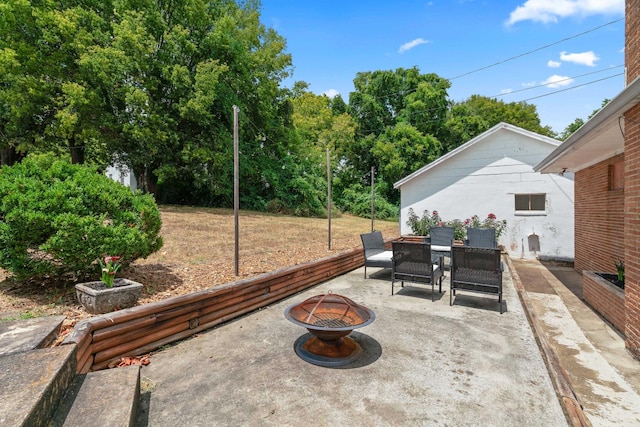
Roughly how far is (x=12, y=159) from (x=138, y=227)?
71.4 ft

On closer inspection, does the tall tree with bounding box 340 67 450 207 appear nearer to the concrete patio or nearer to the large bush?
the concrete patio

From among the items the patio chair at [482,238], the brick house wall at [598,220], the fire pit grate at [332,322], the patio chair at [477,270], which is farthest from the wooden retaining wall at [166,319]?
the brick house wall at [598,220]

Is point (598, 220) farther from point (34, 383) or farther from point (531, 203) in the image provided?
point (34, 383)

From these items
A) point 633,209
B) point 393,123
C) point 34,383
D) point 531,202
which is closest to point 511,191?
point 531,202

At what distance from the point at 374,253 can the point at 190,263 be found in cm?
410

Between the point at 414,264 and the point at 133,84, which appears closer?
the point at 414,264

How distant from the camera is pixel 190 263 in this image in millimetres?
6027

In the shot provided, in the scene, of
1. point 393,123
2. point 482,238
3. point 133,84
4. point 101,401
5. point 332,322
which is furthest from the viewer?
point 393,123

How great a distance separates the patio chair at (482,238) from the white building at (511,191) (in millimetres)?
2976

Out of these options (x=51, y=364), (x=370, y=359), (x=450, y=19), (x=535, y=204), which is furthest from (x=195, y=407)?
(x=450, y=19)

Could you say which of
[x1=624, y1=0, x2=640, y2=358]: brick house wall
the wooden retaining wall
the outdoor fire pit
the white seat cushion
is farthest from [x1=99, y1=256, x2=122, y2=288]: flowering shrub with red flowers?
[x1=624, y1=0, x2=640, y2=358]: brick house wall

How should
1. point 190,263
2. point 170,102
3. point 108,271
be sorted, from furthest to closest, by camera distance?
point 170,102 → point 190,263 → point 108,271

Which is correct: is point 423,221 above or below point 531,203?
below

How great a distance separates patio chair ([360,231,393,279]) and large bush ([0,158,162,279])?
4.33 m
